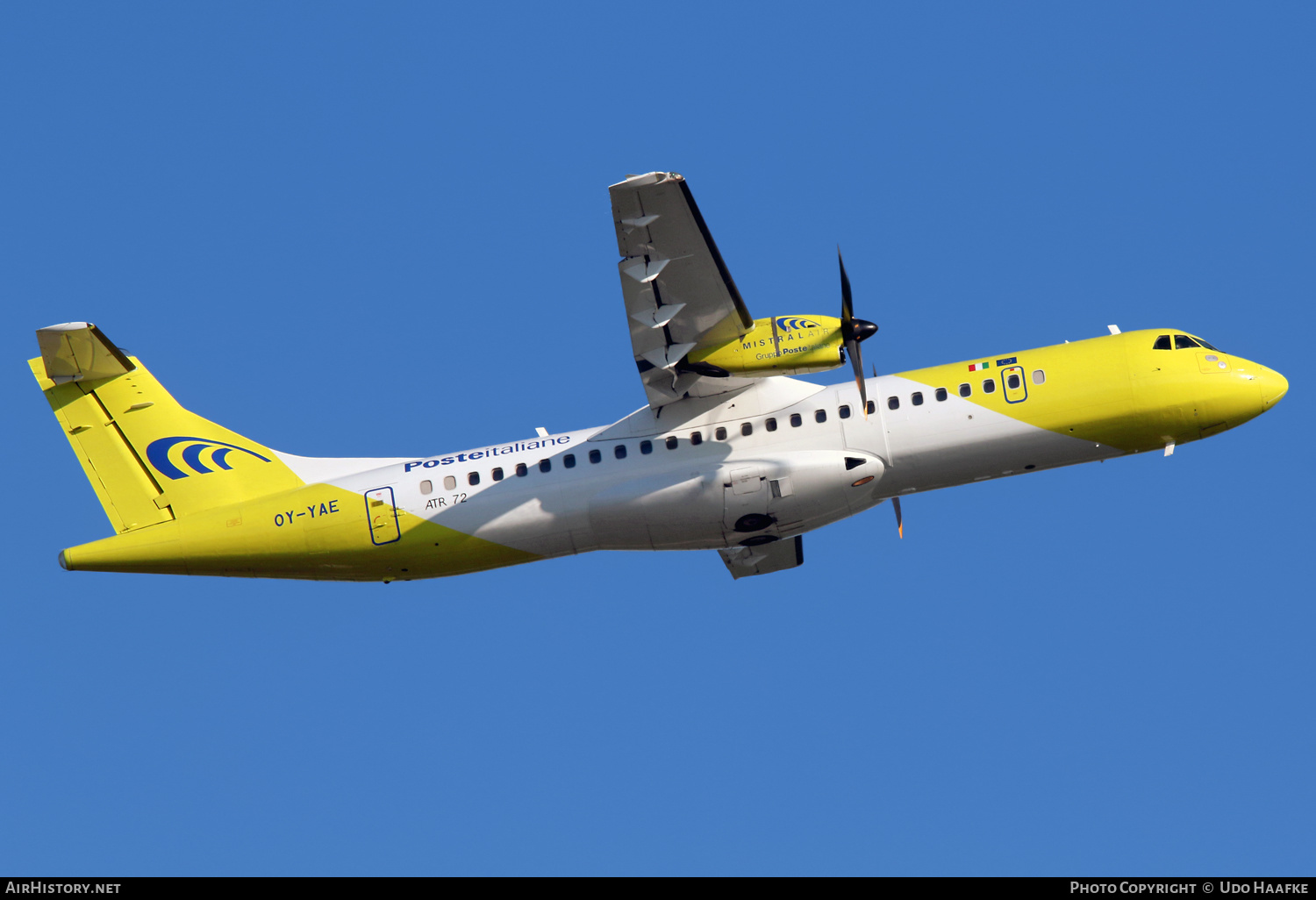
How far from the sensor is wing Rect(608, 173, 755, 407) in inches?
845

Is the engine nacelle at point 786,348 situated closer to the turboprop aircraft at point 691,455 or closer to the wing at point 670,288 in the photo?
the turboprop aircraft at point 691,455

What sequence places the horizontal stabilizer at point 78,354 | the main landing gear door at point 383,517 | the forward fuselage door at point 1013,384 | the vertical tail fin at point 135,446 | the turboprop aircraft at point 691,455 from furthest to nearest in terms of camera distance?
Answer: 1. the vertical tail fin at point 135,446
2. the horizontal stabilizer at point 78,354
3. the main landing gear door at point 383,517
4. the forward fuselage door at point 1013,384
5. the turboprop aircraft at point 691,455

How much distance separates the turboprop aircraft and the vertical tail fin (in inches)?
Result: 1.5

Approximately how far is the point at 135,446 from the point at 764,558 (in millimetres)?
12345

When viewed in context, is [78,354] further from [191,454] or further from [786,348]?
[786,348]

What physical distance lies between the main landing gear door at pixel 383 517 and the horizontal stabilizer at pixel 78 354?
5694 mm

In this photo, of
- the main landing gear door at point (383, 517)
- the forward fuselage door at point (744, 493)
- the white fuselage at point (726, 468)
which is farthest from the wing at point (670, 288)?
the main landing gear door at point (383, 517)

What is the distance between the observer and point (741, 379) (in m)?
24.4

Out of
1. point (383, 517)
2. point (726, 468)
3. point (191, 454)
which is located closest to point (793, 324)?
point (726, 468)

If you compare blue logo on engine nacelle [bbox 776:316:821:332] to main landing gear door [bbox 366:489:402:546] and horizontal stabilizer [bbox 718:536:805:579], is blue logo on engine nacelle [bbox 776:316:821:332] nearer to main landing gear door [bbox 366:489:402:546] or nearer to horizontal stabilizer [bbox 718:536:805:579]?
horizontal stabilizer [bbox 718:536:805:579]

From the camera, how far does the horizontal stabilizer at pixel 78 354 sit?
25.0 m
